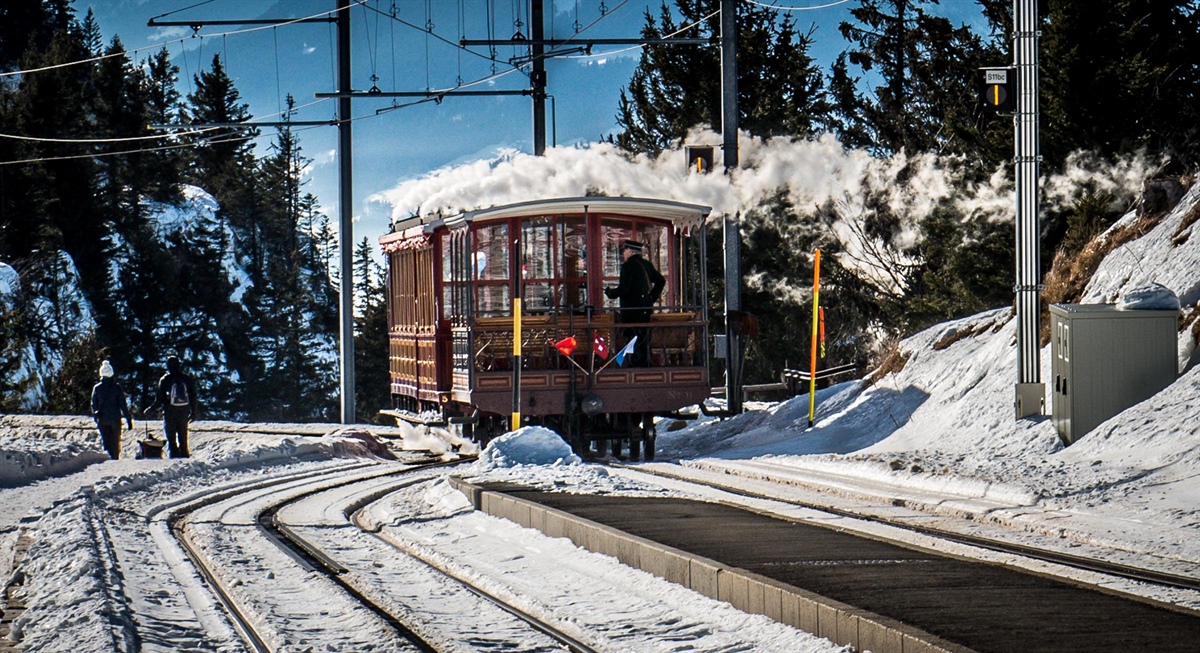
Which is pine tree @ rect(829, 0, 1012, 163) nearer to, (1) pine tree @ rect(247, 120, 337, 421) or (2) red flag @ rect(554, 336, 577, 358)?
(2) red flag @ rect(554, 336, 577, 358)

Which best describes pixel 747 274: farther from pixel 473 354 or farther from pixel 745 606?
pixel 745 606

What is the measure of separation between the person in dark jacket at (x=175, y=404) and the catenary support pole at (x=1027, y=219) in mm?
11468

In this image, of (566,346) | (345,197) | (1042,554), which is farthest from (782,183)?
(1042,554)

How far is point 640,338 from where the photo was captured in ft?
69.5

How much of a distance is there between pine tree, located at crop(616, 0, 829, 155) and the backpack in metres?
21.1

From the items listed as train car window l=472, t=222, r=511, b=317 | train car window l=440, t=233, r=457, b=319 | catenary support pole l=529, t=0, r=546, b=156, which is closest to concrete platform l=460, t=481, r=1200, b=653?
train car window l=472, t=222, r=511, b=317

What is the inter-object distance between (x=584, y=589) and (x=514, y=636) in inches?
55.3

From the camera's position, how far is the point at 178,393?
2188cm

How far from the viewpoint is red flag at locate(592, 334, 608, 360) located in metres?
20.5

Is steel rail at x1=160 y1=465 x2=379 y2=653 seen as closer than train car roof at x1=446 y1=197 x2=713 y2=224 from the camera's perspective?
Yes

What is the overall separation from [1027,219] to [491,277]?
24.9ft

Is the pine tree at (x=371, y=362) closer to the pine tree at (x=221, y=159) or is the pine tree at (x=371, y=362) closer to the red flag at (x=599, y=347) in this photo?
the pine tree at (x=221, y=159)

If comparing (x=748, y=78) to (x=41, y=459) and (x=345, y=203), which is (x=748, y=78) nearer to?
(x=345, y=203)

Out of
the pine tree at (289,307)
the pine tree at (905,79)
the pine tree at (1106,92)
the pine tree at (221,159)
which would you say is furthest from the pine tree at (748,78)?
the pine tree at (221,159)
